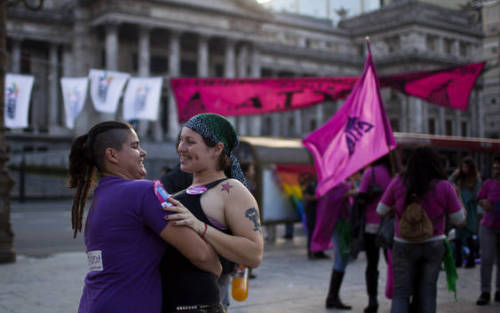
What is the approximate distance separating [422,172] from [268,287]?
3.55 meters

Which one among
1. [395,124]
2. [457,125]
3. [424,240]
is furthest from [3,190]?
[457,125]

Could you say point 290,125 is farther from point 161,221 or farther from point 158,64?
point 161,221

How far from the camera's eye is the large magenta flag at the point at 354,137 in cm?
666

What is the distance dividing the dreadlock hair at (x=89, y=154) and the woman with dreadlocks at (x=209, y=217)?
1.15 feet

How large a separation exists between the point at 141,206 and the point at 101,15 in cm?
4608

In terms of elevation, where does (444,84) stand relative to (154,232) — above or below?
above

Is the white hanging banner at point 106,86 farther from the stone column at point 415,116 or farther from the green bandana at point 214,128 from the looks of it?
the stone column at point 415,116

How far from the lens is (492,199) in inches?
284

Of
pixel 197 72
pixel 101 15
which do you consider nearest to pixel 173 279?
pixel 101 15

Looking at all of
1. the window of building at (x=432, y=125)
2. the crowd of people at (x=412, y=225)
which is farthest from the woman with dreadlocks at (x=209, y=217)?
the window of building at (x=432, y=125)

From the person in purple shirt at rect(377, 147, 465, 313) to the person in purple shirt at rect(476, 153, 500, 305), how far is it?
7.07 feet

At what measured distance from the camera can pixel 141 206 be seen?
2.49m

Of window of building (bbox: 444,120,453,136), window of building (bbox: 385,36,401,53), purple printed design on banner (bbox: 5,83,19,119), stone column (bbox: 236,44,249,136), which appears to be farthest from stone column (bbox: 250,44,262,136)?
purple printed design on banner (bbox: 5,83,19,119)

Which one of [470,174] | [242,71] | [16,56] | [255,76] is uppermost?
[16,56]
